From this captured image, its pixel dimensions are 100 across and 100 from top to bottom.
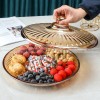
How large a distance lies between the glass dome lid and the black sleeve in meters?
0.14

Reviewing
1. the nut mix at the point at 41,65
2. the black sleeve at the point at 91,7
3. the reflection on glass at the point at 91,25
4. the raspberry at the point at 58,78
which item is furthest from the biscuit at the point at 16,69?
the reflection on glass at the point at 91,25

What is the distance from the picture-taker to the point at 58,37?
79 centimetres

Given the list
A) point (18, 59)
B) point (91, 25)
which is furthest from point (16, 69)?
point (91, 25)

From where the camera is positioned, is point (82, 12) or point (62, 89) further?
point (82, 12)

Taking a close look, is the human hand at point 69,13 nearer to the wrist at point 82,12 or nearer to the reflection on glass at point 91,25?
the wrist at point 82,12

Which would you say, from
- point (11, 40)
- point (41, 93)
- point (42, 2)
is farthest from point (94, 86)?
point (42, 2)

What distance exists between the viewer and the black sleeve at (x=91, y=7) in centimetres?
97

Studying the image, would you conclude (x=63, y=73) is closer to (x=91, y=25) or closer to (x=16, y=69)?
(x=16, y=69)

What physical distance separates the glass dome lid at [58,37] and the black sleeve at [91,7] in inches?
5.7

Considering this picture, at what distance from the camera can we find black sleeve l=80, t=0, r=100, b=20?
970mm

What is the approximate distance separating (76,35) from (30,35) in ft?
0.51

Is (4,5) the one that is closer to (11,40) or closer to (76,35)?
(11,40)

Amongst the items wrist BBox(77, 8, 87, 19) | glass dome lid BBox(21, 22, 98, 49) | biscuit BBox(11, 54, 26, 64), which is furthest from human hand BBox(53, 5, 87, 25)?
biscuit BBox(11, 54, 26, 64)

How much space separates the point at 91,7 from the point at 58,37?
266 millimetres
